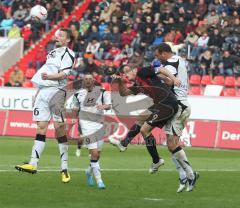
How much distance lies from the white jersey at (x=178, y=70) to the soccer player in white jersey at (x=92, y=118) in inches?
54.8

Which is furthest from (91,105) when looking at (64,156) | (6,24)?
(6,24)

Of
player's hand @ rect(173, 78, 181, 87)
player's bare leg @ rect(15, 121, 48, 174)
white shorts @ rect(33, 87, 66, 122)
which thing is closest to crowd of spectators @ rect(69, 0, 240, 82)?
white shorts @ rect(33, 87, 66, 122)

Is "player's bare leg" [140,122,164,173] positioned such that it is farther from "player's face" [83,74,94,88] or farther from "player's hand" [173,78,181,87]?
"player's hand" [173,78,181,87]

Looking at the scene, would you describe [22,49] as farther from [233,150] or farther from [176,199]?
[176,199]

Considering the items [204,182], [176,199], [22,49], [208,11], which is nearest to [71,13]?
[22,49]

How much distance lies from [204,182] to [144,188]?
6.11 ft

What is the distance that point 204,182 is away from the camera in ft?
53.8

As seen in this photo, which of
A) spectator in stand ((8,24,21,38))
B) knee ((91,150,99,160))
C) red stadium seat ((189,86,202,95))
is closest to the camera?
knee ((91,150,99,160))

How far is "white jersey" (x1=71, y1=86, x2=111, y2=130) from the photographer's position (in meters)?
15.4

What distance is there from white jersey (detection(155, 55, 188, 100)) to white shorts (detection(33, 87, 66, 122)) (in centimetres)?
221

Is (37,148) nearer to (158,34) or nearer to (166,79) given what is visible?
(166,79)

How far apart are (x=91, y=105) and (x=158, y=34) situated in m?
19.8

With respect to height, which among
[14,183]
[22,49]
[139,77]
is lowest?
[22,49]

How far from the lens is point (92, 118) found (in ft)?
51.3
